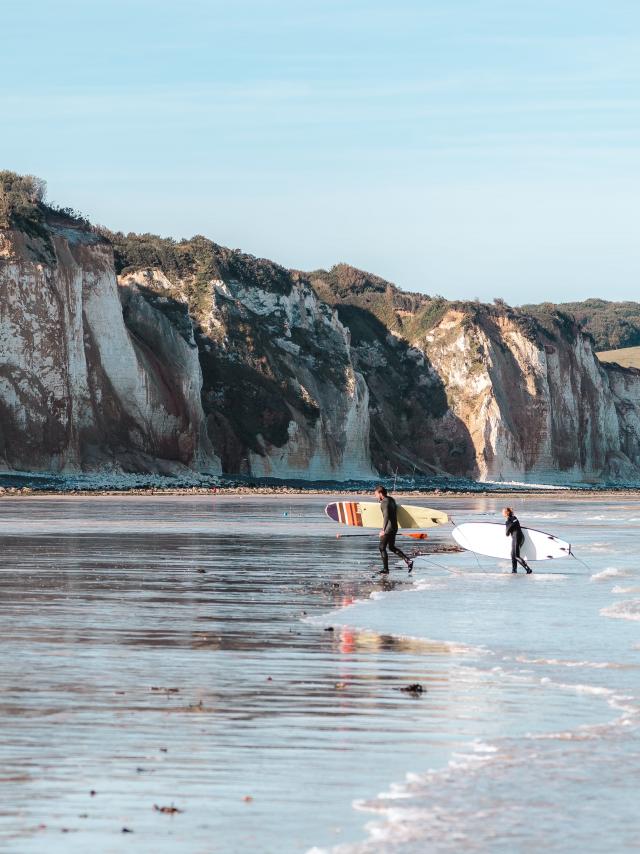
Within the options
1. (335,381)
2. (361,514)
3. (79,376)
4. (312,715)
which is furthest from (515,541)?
(335,381)

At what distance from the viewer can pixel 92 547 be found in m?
27.0

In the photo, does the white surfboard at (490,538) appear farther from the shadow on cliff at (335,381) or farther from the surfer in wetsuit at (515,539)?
the shadow on cliff at (335,381)

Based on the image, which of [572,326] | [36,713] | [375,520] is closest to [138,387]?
[375,520]

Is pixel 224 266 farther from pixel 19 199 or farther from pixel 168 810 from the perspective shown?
pixel 168 810

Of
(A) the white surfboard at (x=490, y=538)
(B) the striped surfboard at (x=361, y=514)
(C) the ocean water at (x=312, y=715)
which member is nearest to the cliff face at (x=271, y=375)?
(B) the striped surfboard at (x=361, y=514)

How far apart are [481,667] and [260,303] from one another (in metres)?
88.5

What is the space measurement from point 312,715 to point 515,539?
50.9 ft

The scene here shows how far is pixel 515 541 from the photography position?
2442 centimetres

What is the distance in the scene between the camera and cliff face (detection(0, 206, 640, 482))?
230ft

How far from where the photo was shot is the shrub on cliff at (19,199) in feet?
234

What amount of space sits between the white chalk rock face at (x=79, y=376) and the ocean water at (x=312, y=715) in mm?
48810

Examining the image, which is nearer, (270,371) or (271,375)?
(271,375)

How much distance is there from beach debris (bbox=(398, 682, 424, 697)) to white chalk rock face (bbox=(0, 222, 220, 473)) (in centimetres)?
5721

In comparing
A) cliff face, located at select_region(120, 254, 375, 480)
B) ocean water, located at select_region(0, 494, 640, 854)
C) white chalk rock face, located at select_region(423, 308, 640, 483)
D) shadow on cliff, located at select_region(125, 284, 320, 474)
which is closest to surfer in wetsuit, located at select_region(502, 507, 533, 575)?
ocean water, located at select_region(0, 494, 640, 854)
